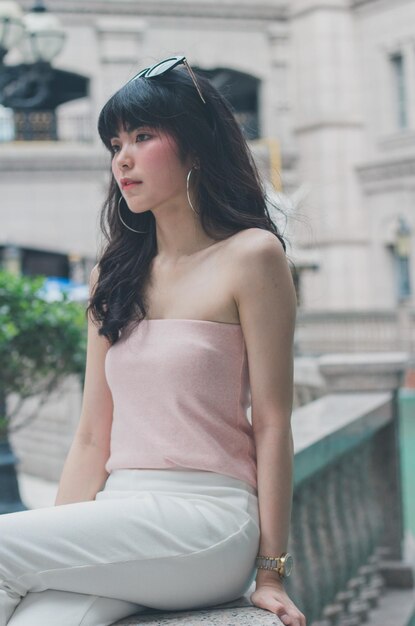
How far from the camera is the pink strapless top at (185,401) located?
2193mm

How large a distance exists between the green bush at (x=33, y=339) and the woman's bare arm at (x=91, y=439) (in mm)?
4654

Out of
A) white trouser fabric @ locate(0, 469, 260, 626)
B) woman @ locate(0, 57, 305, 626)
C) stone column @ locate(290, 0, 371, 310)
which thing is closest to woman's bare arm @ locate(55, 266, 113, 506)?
woman @ locate(0, 57, 305, 626)

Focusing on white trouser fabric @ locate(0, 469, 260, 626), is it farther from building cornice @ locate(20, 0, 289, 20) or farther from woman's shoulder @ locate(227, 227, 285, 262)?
building cornice @ locate(20, 0, 289, 20)

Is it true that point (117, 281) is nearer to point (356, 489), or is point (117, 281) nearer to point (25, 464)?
point (356, 489)

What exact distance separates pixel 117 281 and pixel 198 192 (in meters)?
0.27

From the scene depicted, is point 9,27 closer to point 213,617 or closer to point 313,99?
point 213,617

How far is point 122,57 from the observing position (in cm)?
2664

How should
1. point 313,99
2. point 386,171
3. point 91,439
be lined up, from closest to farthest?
1. point 91,439
2. point 386,171
3. point 313,99

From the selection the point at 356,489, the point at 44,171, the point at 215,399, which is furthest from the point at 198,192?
the point at 44,171

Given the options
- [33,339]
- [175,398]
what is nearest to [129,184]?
[175,398]

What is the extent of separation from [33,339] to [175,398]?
5.26m

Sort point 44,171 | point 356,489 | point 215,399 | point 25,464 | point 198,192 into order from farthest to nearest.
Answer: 1. point 44,171
2. point 25,464
3. point 356,489
4. point 198,192
5. point 215,399

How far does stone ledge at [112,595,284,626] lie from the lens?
2029mm

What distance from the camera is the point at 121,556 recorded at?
6.71 feet
